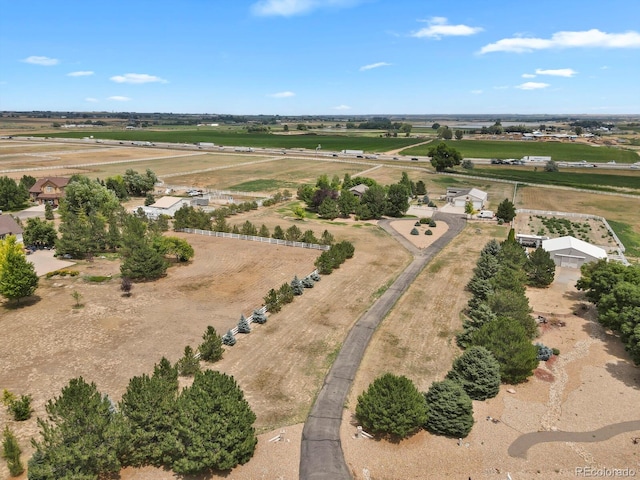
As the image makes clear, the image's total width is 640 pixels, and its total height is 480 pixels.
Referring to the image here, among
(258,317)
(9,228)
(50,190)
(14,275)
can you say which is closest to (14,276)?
(14,275)

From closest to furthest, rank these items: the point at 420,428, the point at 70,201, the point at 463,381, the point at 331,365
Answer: the point at 420,428, the point at 463,381, the point at 331,365, the point at 70,201

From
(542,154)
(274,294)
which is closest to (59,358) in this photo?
(274,294)

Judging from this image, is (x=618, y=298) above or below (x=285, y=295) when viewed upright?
above

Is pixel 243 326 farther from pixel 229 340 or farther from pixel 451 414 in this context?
pixel 451 414

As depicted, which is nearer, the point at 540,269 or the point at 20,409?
the point at 20,409

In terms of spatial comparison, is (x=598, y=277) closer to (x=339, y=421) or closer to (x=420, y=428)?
(x=420, y=428)

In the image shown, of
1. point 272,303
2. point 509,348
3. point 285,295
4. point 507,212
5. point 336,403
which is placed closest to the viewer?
point 336,403

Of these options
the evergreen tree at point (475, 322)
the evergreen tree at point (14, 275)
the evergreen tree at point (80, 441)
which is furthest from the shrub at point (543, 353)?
the evergreen tree at point (14, 275)
